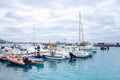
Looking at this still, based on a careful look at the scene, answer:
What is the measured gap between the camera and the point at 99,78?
29906mm

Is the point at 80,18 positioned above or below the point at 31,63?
above

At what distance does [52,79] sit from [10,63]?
14.9 m

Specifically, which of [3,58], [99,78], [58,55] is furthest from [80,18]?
[99,78]

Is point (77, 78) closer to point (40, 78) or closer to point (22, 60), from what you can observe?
point (40, 78)

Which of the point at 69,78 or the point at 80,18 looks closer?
the point at 69,78

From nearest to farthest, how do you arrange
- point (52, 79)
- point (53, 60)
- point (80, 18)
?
point (52, 79)
point (53, 60)
point (80, 18)

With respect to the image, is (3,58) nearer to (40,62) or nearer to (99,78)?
(40,62)

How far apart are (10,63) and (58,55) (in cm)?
1625

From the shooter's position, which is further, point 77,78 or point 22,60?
point 22,60

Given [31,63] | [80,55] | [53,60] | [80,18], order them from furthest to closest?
1. [80,18]
2. [80,55]
3. [53,60]
4. [31,63]

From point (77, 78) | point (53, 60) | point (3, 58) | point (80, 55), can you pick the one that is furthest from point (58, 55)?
point (77, 78)

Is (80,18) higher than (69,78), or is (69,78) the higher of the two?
(80,18)

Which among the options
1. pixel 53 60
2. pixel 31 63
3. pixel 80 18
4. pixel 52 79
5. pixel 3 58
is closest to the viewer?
pixel 52 79

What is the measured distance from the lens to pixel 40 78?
1142 inches
